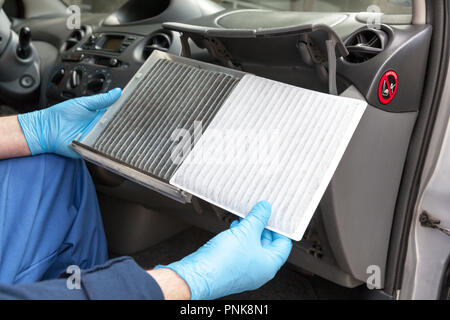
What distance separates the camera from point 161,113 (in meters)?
0.98

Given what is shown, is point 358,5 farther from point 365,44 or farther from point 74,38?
point 74,38

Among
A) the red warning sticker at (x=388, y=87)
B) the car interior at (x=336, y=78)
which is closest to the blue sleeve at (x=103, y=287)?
the car interior at (x=336, y=78)

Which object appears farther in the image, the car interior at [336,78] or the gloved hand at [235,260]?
the car interior at [336,78]

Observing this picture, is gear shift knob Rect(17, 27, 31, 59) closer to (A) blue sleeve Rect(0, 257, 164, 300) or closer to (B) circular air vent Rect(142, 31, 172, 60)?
(B) circular air vent Rect(142, 31, 172, 60)

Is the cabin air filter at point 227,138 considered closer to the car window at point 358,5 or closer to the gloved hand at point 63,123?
the gloved hand at point 63,123

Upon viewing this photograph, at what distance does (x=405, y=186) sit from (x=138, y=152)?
66 cm

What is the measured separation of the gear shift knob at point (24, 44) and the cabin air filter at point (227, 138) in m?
0.94

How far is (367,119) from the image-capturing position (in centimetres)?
88

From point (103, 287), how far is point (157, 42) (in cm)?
110

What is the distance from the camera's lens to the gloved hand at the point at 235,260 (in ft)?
2.45

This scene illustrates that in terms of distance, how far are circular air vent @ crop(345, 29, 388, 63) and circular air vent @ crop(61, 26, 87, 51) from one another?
4.10 feet

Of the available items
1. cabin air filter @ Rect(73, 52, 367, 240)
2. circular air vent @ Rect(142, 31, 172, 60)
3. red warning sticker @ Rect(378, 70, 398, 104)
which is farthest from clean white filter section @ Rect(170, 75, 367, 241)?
circular air vent @ Rect(142, 31, 172, 60)

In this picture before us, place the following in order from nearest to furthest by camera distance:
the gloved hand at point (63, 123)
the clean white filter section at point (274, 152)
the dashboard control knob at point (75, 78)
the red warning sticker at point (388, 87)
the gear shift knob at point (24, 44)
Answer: the clean white filter section at point (274, 152) → the red warning sticker at point (388, 87) → the gloved hand at point (63, 123) → the dashboard control knob at point (75, 78) → the gear shift knob at point (24, 44)

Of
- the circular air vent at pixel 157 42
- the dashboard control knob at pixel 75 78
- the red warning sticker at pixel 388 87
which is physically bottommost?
the dashboard control knob at pixel 75 78
